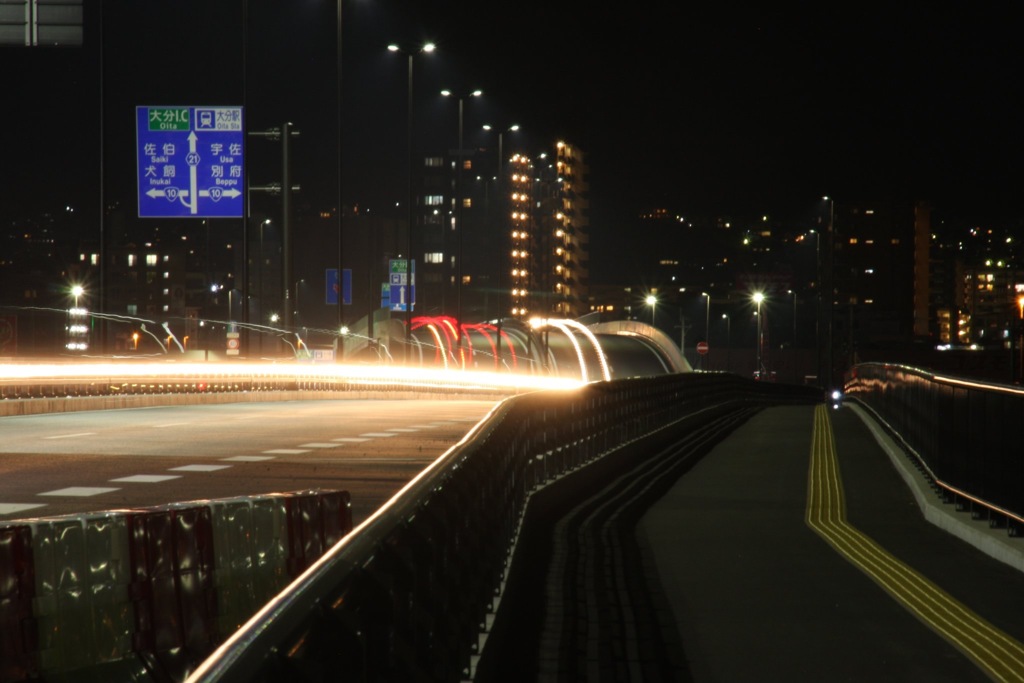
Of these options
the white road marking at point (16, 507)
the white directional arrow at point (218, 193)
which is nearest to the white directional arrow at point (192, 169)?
Result: the white directional arrow at point (218, 193)

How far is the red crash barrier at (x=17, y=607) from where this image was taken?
20.9ft

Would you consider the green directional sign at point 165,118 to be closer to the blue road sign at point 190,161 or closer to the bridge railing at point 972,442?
the blue road sign at point 190,161

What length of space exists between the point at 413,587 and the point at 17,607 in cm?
183

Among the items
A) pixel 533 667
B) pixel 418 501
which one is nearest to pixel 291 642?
pixel 418 501

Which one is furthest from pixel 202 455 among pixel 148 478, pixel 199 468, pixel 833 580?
pixel 833 580

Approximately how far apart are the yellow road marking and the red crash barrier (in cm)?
506

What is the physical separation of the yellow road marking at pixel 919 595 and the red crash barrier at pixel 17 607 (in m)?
5.06

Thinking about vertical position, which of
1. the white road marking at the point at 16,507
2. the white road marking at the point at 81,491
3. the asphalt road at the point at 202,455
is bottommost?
the asphalt road at the point at 202,455

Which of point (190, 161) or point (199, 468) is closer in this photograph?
point (199, 468)

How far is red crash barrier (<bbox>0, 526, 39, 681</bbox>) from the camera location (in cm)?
638

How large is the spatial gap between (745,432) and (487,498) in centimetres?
2808

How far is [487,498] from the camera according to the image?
33.9ft

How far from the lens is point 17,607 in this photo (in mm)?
6480

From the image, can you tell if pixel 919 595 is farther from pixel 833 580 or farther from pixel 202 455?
pixel 202 455
